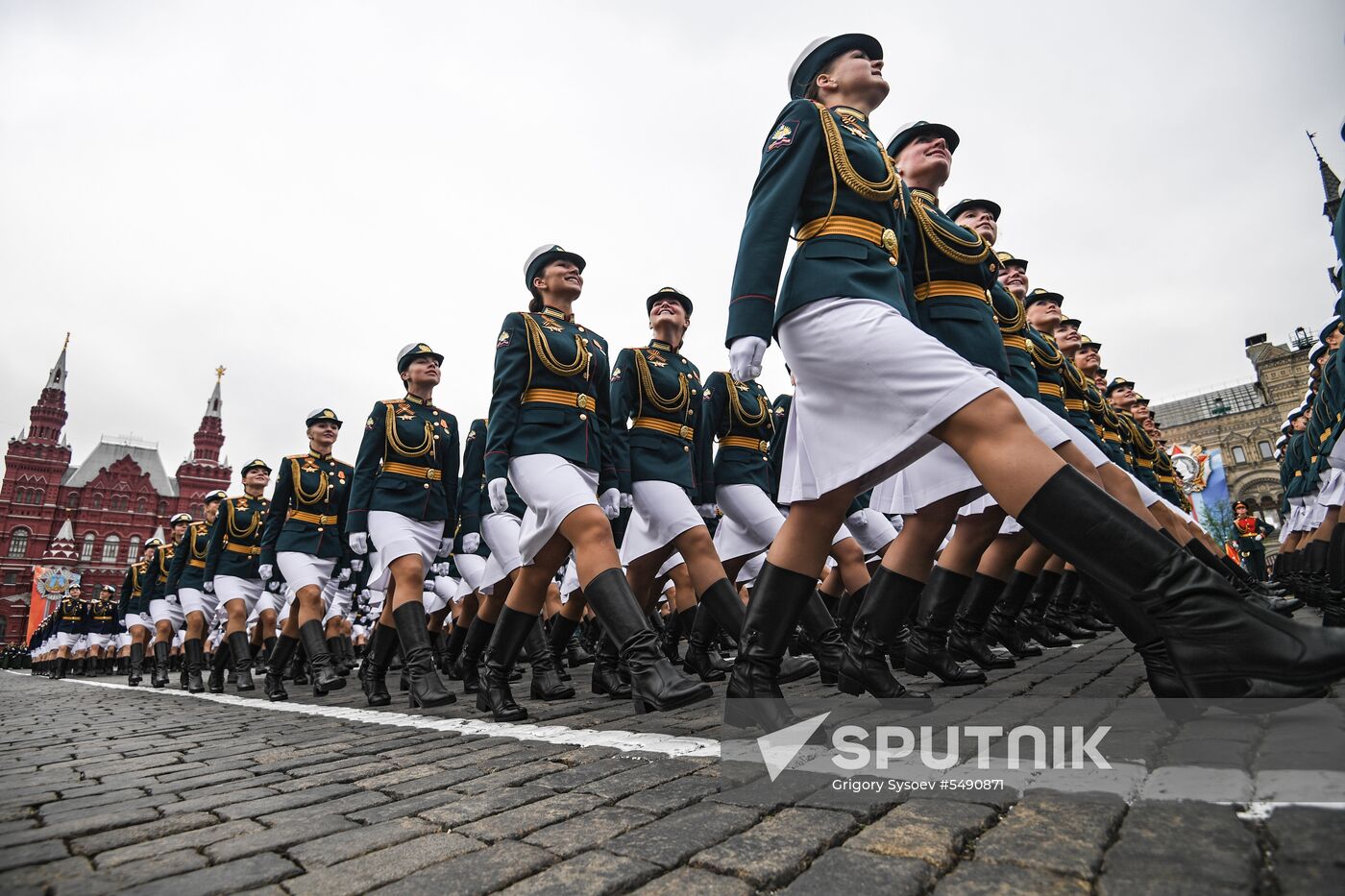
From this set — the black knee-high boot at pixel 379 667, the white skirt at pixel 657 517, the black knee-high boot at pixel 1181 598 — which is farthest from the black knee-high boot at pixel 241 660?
the black knee-high boot at pixel 1181 598

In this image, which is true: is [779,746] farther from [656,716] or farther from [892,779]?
[656,716]

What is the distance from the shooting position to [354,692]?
690 centimetres

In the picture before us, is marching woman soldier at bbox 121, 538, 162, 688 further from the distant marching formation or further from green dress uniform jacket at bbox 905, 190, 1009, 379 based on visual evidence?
green dress uniform jacket at bbox 905, 190, 1009, 379

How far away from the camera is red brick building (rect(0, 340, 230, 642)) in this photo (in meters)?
71.1

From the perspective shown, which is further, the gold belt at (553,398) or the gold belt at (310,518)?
the gold belt at (310,518)

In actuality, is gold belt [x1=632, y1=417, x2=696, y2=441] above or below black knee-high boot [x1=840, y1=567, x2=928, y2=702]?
above

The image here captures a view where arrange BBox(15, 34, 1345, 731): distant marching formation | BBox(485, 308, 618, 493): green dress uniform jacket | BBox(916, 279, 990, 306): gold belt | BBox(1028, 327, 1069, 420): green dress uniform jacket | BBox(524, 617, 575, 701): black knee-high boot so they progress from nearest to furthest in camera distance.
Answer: BBox(15, 34, 1345, 731): distant marching formation → BBox(916, 279, 990, 306): gold belt → BBox(485, 308, 618, 493): green dress uniform jacket → BBox(524, 617, 575, 701): black knee-high boot → BBox(1028, 327, 1069, 420): green dress uniform jacket

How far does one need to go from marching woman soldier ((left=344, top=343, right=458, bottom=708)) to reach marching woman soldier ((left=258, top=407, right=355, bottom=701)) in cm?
145

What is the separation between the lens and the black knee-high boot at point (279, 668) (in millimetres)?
6743

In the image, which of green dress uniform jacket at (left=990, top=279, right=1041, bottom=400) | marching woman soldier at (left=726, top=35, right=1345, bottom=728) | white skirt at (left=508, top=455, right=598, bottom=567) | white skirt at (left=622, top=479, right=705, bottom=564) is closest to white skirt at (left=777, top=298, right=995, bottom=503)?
marching woman soldier at (left=726, top=35, right=1345, bottom=728)

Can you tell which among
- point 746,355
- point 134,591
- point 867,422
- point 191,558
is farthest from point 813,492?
point 134,591

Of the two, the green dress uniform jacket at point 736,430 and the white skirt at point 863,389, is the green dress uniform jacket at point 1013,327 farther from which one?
the white skirt at point 863,389

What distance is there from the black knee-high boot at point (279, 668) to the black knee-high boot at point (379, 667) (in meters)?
1.57

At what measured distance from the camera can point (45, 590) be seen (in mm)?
57969
